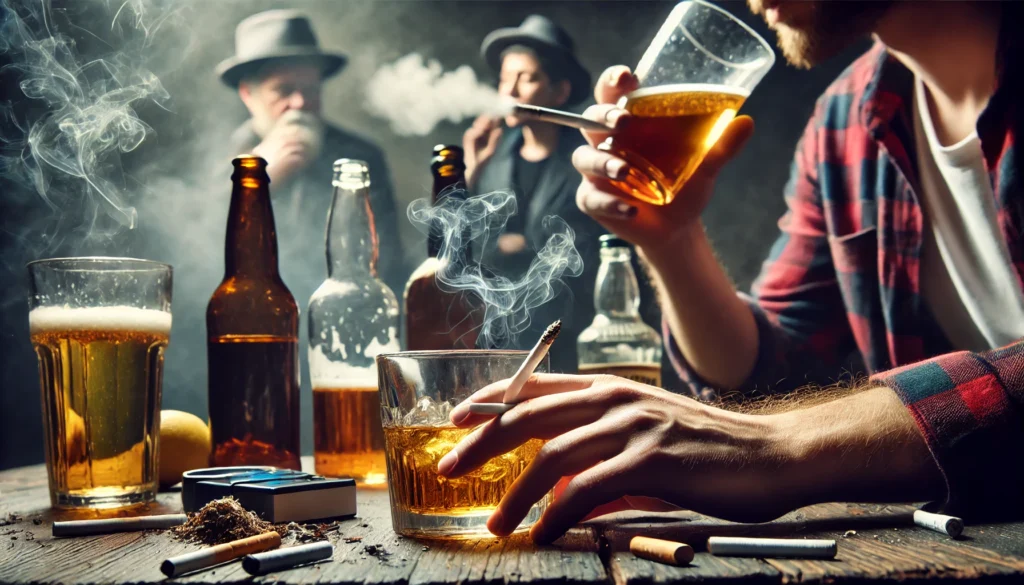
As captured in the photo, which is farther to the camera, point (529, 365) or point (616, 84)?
point (616, 84)

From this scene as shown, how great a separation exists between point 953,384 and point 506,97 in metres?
1.55

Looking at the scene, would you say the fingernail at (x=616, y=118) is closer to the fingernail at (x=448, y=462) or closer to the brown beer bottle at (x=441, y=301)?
the brown beer bottle at (x=441, y=301)

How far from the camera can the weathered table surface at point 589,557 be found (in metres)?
0.57

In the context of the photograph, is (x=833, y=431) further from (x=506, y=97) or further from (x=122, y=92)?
(x=122, y=92)

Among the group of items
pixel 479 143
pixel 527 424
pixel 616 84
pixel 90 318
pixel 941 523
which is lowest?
pixel 941 523

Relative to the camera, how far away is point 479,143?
2174 millimetres

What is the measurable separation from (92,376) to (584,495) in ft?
2.39

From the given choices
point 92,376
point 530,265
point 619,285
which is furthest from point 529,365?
point 530,265

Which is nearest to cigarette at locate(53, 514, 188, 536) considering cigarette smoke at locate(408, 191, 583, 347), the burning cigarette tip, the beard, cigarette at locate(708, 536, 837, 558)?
the burning cigarette tip

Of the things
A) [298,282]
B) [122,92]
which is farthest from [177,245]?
[122,92]

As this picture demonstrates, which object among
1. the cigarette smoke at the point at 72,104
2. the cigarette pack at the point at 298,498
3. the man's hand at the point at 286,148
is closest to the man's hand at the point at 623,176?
the cigarette pack at the point at 298,498

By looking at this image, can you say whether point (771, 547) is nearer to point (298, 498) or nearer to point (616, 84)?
point (298, 498)

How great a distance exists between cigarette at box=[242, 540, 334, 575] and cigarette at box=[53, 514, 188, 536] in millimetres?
276

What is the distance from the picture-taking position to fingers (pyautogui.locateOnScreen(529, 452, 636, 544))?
705mm
